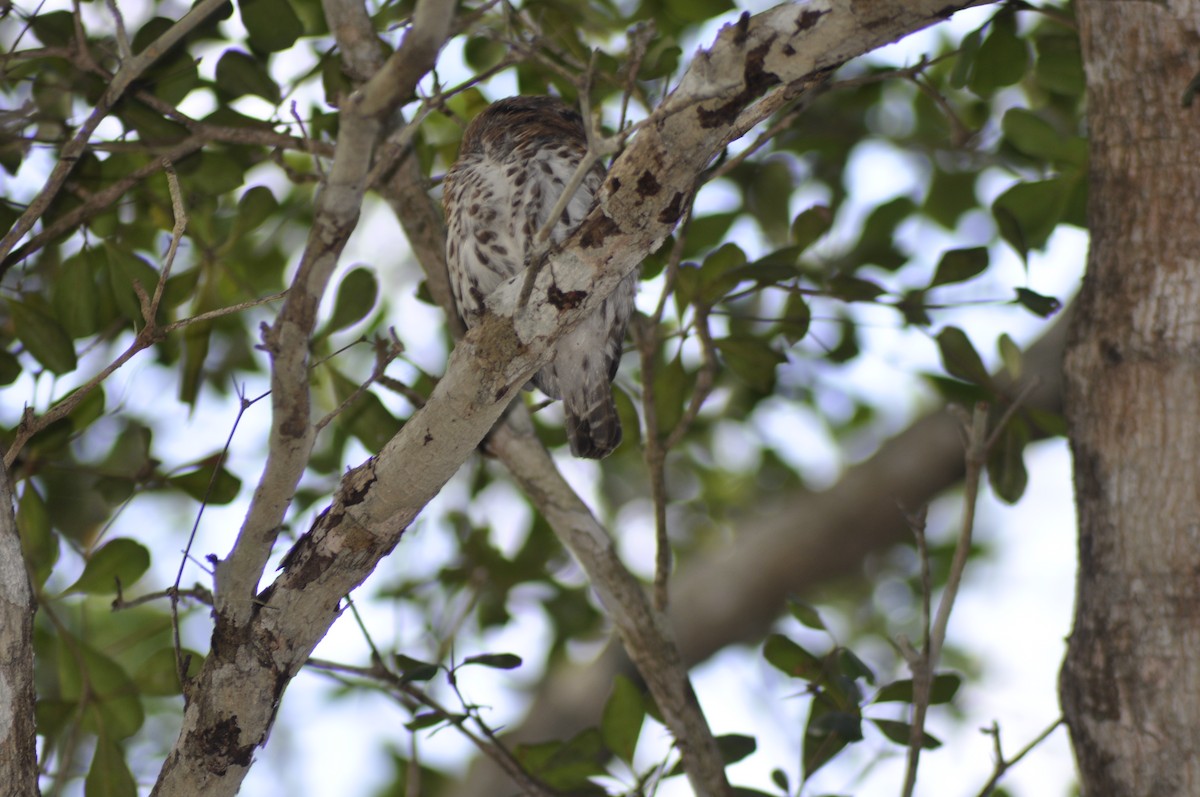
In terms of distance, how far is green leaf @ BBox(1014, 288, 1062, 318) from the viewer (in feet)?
9.00

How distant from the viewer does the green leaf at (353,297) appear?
9.66 feet

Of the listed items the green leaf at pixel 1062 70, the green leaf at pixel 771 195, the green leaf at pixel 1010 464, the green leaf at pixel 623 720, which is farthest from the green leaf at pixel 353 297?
the green leaf at pixel 1062 70

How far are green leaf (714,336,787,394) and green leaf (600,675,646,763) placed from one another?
2.75 feet

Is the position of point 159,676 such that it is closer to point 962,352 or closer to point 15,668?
point 15,668

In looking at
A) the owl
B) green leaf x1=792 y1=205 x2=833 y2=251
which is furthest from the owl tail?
green leaf x1=792 y1=205 x2=833 y2=251

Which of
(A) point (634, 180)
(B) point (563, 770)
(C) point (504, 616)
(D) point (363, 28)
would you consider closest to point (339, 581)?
(A) point (634, 180)

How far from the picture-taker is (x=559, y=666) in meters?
4.95

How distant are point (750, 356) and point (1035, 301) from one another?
0.68 metres

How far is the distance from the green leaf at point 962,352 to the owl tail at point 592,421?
847mm

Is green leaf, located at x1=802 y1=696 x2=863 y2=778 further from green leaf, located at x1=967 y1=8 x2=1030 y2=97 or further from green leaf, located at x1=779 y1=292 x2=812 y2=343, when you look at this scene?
green leaf, located at x1=967 y1=8 x2=1030 y2=97

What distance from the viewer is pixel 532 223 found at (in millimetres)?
2887

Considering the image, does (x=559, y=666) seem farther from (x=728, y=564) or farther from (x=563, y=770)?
(x=563, y=770)

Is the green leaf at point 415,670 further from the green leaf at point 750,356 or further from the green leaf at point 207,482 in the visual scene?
the green leaf at point 750,356

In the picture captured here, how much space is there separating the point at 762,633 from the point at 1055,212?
242 cm
